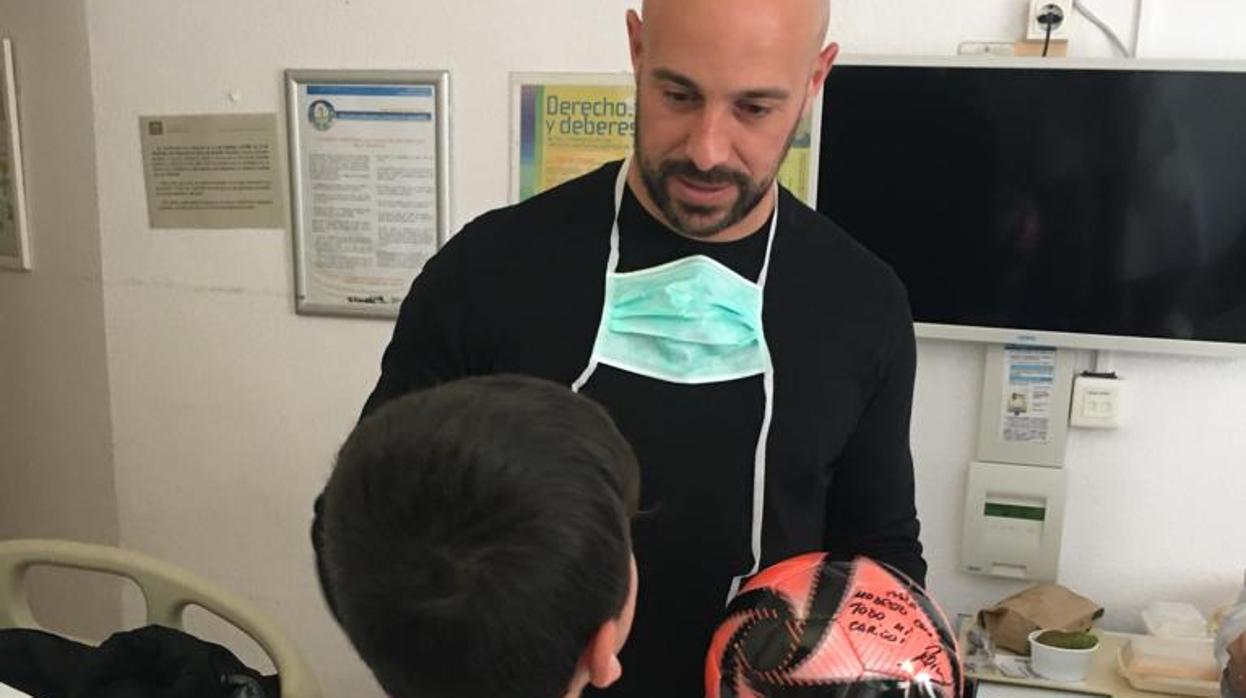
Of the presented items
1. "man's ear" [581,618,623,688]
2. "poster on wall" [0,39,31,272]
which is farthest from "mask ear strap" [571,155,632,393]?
"poster on wall" [0,39,31,272]

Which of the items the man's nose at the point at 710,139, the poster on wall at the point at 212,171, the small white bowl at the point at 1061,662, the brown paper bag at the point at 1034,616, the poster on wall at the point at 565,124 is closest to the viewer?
the man's nose at the point at 710,139

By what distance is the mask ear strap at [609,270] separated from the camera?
1.21 meters

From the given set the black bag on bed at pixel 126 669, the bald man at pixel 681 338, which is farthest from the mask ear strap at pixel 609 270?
the black bag on bed at pixel 126 669

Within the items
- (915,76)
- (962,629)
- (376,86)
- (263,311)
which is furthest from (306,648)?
(915,76)

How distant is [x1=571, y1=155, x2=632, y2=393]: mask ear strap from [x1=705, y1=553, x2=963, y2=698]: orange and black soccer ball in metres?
0.31

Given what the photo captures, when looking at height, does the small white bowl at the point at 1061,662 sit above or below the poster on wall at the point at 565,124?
below

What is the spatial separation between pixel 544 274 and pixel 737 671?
20.0 inches

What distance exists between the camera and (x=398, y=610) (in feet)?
2.44

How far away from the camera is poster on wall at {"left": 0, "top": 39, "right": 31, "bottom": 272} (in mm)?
2525

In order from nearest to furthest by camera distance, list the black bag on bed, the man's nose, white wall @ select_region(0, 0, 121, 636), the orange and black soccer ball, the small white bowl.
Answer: the orange and black soccer ball < the man's nose < the black bag on bed < the small white bowl < white wall @ select_region(0, 0, 121, 636)

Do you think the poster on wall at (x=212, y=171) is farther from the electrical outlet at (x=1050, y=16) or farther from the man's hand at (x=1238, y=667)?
the man's hand at (x=1238, y=667)

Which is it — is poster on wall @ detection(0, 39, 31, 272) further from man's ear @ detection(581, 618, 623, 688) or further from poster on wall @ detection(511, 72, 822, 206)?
man's ear @ detection(581, 618, 623, 688)

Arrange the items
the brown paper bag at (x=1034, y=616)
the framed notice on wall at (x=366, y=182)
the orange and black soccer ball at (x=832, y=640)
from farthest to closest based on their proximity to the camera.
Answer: the framed notice on wall at (x=366, y=182)
the brown paper bag at (x=1034, y=616)
the orange and black soccer ball at (x=832, y=640)

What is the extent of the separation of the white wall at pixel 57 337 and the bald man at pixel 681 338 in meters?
1.68
